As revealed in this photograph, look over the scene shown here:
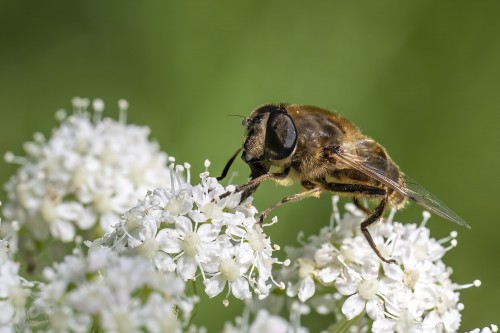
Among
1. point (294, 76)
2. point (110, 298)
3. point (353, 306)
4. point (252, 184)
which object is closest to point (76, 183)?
point (252, 184)

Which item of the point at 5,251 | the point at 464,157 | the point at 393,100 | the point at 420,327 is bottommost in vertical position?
the point at 420,327

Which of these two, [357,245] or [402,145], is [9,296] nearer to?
[357,245]

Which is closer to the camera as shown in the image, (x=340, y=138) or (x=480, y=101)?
(x=340, y=138)

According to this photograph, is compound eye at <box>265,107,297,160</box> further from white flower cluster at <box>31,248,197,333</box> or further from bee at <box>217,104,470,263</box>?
white flower cluster at <box>31,248,197,333</box>

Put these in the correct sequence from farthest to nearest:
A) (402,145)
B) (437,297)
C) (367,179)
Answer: (402,145)
(367,179)
(437,297)

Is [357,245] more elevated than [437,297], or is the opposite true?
[357,245]

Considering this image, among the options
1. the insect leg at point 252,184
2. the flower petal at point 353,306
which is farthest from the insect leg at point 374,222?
the insect leg at point 252,184

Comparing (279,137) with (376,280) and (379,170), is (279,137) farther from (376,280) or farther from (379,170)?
(376,280)

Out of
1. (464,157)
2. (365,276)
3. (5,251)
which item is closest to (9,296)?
(5,251)

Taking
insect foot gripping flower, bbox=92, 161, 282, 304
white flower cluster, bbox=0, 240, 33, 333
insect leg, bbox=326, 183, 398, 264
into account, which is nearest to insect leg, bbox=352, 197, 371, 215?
insect leg, bbox=326, 183, 398, 264
